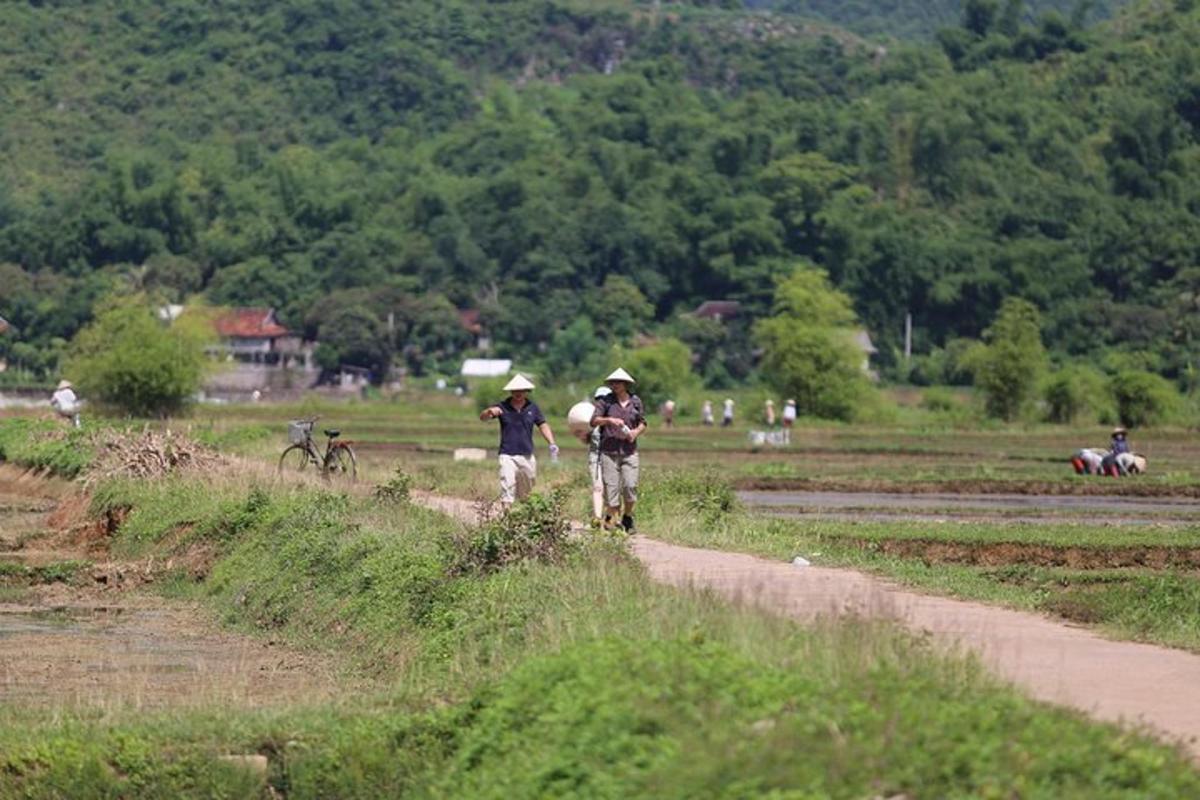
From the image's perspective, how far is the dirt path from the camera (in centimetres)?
1744

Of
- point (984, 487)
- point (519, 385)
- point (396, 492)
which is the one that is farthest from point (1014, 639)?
point (984, 487)

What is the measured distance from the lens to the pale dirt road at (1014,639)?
13.9m

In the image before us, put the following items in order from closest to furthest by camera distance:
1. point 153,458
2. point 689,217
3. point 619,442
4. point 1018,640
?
point 1018,640 < point 619,442 < point 153,458 < point 689,217

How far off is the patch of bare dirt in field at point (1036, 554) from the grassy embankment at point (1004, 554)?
1 centimetres

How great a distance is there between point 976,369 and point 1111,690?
72.5m

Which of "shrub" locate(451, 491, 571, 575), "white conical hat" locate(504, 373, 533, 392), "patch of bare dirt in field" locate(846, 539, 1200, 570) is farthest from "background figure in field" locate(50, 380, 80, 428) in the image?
"shrub" locate(451, 491, 571, 575)

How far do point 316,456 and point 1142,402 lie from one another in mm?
46737

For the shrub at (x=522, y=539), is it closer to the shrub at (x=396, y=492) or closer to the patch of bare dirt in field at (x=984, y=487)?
the shrub at (x=396, y=492)

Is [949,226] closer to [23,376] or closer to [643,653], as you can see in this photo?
[23,376]

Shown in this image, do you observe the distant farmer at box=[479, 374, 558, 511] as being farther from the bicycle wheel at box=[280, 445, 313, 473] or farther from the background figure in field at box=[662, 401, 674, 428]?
the background figure in field at box=[662, 401, 674, 428]

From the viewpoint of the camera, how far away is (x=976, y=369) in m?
86.4

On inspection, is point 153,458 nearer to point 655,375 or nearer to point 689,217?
point 655,375

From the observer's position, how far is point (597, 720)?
12539mm

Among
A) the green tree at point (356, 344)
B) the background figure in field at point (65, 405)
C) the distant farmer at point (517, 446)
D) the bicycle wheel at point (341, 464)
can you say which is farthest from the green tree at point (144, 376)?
the green tree at point (356, 344)
